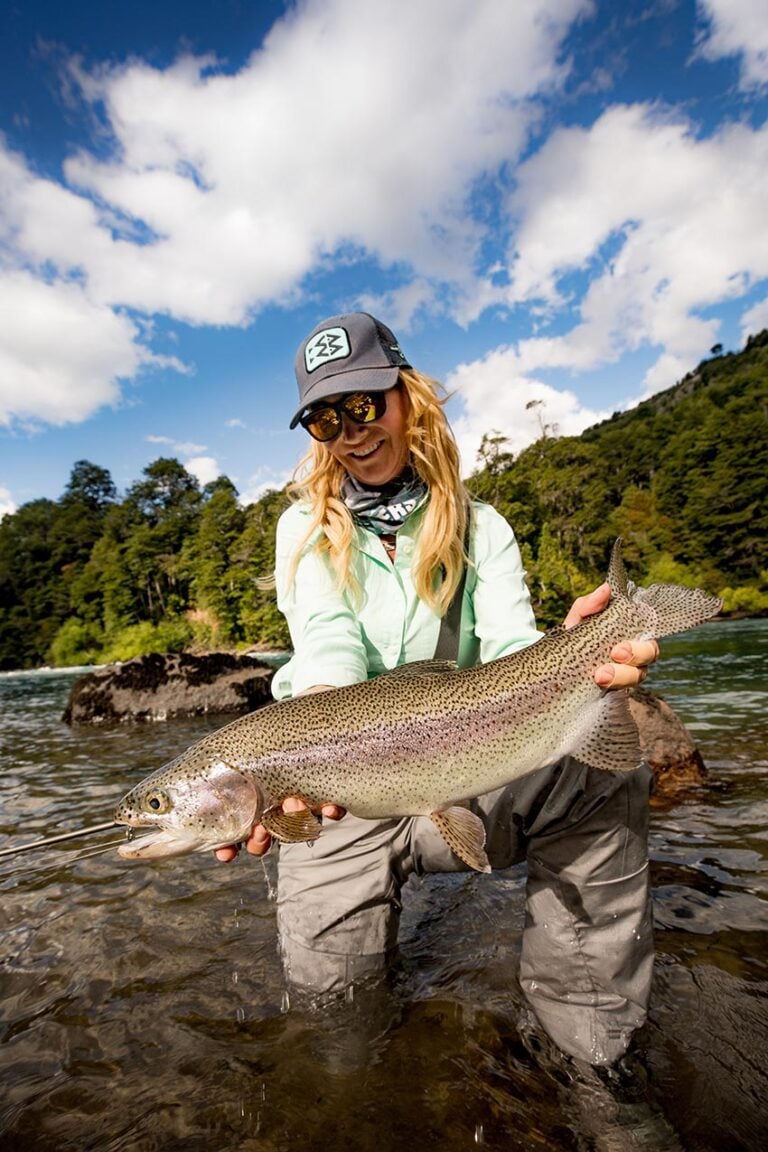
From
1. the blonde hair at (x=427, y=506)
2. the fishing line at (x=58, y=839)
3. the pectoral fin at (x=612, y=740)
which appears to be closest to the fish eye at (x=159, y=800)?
the fishing line at (x=58, y=839)

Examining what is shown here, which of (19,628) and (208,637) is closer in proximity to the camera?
(208,637)

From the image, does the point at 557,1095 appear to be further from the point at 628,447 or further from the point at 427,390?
the point at 628,447

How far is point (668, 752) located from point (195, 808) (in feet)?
18.7

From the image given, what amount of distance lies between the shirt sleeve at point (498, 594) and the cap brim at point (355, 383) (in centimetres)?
98

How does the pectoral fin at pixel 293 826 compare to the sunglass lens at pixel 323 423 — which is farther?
the sunglass lens at pixel 323 423

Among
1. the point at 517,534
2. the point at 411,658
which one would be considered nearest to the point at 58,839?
the point at 411,658

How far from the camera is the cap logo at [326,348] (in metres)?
3.70

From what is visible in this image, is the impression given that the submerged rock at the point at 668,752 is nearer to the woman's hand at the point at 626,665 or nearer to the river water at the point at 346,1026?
the river water at the point at 346,1026

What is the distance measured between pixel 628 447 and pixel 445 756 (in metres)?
102

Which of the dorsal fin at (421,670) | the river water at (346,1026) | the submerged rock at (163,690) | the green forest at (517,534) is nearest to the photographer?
the river water at (346,1026)

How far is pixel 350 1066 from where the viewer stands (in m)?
2.85

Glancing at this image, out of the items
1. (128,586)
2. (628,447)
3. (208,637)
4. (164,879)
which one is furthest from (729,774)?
(628,447)

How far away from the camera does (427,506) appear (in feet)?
12.6

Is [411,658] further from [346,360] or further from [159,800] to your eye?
[346,360]
